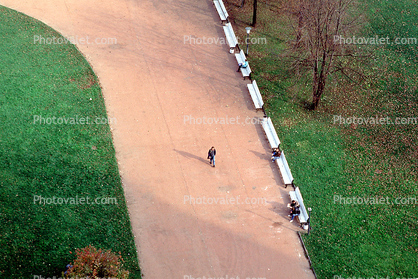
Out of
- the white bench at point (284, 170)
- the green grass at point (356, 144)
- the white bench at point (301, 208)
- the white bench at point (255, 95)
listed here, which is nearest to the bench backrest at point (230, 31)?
the green grass at point (356, 144)

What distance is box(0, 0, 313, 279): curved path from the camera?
687 inches

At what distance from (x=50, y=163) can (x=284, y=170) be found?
1053 centimetres

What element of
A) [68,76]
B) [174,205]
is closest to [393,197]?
[174,205]

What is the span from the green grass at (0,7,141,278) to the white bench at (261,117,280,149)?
7475mm

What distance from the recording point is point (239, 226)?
1828 centimetres

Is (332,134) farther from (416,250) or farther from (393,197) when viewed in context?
(416,250)

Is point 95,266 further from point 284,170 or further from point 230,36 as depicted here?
point 230,36

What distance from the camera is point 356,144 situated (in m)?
22.0

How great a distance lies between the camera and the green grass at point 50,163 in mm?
16594

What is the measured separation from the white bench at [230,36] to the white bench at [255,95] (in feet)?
11.0

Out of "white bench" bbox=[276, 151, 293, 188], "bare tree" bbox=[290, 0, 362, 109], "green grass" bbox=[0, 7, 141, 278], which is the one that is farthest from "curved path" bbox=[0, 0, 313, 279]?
"bare tree" bbox=[290, 0, 362, 109]

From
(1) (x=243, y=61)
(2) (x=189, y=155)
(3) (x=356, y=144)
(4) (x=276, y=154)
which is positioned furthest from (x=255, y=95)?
(3) (x=356, y=144)

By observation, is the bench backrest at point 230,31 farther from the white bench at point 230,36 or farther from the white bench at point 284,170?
the white bench at point 284,170

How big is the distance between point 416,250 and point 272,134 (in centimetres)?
808
